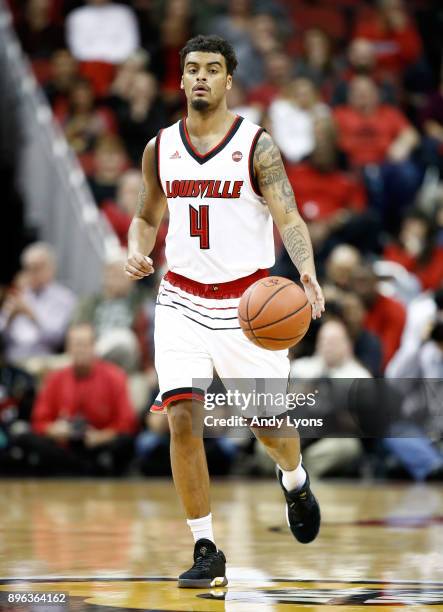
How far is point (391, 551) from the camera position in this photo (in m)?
7.80

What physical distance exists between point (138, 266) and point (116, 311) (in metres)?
7.57

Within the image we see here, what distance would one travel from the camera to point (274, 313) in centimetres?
634

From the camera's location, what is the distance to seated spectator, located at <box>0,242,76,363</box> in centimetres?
1418

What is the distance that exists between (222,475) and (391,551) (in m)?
5.58

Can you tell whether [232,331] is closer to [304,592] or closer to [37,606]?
[304,592]

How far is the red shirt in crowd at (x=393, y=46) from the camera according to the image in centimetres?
1802

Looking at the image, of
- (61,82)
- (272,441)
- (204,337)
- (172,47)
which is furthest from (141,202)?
(172,47)

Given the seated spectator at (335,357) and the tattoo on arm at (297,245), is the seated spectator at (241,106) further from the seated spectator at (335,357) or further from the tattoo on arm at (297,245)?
the tattoo on arm at (297,245)

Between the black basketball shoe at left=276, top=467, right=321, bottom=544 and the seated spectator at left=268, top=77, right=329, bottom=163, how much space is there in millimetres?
9185

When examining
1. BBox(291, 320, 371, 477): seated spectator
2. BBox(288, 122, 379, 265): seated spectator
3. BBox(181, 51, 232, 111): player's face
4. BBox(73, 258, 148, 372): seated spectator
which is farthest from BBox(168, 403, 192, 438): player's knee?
BBox(288, 122, 379, 265): seated spectator

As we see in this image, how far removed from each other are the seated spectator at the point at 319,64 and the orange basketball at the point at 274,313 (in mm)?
11086

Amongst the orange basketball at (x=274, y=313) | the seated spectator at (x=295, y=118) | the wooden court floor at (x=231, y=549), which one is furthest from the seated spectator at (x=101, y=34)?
the orange basketball at (x=274, y=313)

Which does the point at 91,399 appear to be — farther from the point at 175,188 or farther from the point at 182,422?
the point at 182,422

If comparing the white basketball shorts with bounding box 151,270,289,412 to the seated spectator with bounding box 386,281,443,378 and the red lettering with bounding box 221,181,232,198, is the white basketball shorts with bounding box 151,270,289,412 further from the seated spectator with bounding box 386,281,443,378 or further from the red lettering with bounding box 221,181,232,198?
the seated spectator with bounding box 386,281,443,378
